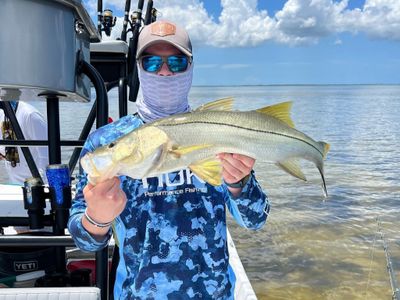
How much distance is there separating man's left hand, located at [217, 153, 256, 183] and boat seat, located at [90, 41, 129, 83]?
2.72 m

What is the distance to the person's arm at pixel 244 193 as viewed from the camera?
74.2 inches

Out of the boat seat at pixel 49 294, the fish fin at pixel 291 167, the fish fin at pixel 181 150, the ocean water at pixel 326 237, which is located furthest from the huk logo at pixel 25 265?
the ocean water at pixel 326 237

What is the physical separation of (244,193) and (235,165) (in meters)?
0.20

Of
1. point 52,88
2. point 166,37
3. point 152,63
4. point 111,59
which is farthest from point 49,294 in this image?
point 111,59

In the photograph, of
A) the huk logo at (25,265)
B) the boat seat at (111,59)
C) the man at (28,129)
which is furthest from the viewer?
the man at (28,129)

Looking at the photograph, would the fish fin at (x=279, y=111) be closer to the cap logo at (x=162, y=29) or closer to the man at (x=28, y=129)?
the cap logo at (x=162, y=29)

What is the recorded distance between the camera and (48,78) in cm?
210

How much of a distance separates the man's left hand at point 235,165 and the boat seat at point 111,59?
8.93 ft

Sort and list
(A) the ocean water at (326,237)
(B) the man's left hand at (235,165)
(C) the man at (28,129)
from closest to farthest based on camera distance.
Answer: (B) the man's left hand at (235,165)
(C) the man at (28,129)
(A) the ocean water at (326,237)

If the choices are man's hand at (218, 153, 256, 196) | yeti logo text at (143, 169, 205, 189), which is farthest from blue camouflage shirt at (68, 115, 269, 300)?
man's hand at (218, 153, 256, 196)

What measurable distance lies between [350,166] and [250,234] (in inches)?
313

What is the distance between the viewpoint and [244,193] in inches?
80.3

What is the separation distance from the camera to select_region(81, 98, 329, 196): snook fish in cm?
165

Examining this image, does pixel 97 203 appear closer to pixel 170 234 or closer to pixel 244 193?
pixel 170 234
